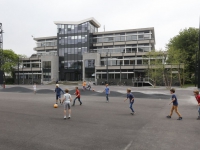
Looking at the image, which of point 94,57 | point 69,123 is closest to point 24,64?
point 94,57

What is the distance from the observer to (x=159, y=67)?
40.5 metres

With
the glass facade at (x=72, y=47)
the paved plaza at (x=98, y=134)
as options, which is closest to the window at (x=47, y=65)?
the glass facade at (x=72, y=47)

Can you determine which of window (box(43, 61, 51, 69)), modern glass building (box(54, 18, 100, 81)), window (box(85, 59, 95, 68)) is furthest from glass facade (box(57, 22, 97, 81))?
window (box(85, 59, 95, 68))

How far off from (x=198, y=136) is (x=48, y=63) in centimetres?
6080

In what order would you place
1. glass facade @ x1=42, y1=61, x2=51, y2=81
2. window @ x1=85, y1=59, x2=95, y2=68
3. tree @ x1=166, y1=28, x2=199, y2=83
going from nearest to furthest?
tree @ x1=166, y1=28, x2=199, y2=83 < window @ x1=85, y1=59, x2=95, y2=68 < glass facade @ x1=42, y1=61, x2=51, y2=81

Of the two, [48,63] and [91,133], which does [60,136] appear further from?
[48,63]

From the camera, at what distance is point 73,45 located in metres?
65.2

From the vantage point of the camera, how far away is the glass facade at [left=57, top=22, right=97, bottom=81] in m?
64.0

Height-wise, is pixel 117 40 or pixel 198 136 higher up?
pixel 117 40

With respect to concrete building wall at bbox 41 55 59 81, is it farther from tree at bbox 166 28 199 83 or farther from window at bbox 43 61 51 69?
tree at bbox 166 28 199 83

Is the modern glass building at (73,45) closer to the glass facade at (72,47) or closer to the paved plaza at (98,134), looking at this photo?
the glass facade at (72,47)

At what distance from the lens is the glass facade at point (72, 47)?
64.0 meters

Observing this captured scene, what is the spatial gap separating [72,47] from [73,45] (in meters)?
0.81

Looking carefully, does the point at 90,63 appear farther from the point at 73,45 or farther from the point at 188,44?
the point at 188,44
